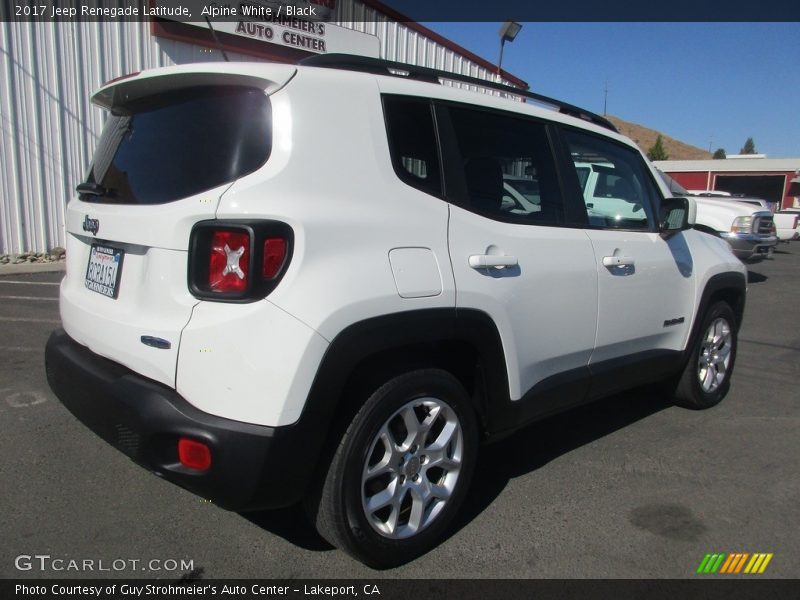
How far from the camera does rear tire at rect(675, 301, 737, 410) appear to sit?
14.4ft

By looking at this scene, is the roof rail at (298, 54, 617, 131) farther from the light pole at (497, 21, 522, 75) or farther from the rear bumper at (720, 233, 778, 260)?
the light pole at (497, 21, 522, 75)

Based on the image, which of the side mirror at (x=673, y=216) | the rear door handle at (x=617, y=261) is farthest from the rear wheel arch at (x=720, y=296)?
the rear door handle at (x=617, y=261)

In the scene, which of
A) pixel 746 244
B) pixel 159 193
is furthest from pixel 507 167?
pixel 746 244

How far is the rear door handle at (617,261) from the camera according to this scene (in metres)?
3.35

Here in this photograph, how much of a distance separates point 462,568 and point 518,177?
1.82 m

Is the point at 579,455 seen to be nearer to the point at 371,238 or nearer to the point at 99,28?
the point at 371,238

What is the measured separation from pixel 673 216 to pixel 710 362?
132 cm

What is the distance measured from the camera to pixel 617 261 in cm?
342

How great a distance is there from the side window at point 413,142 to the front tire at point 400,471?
78 cm

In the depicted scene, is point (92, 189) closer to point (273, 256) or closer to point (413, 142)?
point (273, 256)

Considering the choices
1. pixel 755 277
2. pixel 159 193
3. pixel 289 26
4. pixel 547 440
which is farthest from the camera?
pixel 755 277

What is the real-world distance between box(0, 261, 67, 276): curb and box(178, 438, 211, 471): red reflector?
28.3ft

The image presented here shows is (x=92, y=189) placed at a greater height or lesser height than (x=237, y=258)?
greater
